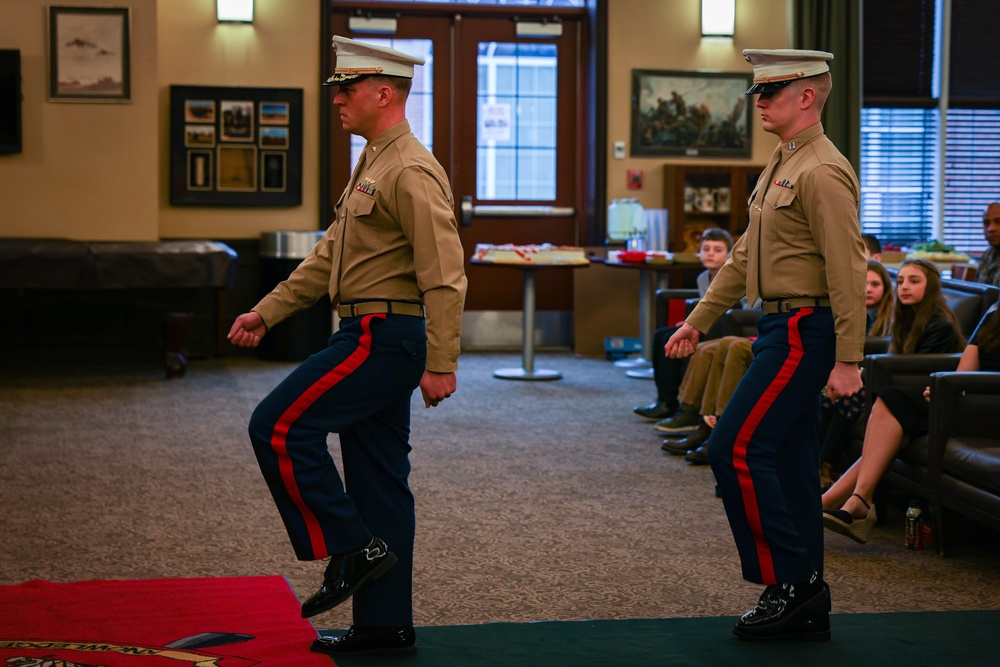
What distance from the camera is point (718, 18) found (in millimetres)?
9539

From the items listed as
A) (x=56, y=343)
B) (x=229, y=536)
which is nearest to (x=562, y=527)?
(x=229, y=536)

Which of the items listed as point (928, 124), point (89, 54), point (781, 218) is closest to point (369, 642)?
point (781, 218)

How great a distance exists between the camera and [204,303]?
9.01m

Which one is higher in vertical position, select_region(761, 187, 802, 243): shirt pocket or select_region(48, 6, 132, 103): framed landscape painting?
select_region(48, 6, 132, 103): framed landscape painting

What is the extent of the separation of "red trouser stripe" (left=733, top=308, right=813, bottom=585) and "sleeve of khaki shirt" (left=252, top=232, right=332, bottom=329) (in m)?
1.02

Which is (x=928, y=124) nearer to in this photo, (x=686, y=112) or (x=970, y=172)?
(x=970, y=172)

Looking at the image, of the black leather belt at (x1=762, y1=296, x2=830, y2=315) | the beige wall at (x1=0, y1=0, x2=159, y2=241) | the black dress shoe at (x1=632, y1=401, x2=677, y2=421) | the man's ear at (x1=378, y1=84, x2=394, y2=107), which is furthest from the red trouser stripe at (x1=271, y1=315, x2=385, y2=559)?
the beige wall at (x1=0, y1=0, x2=159, y2=241)

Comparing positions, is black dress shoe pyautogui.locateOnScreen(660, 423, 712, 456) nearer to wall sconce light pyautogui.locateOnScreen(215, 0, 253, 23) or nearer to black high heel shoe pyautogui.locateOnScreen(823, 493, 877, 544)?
black high heel shoe pyautogui.locateOnScreen(823, 493, 877, 544)

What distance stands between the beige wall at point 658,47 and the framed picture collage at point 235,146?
2464 millimetres

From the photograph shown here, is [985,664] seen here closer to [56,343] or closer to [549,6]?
[56,343]

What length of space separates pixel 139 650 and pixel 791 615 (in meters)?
1.49

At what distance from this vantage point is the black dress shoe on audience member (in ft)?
9.34

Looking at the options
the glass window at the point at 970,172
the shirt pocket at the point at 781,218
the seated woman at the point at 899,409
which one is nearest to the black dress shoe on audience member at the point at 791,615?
the shirt pocket at the point at 781,218

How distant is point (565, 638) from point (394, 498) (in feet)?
1.94
